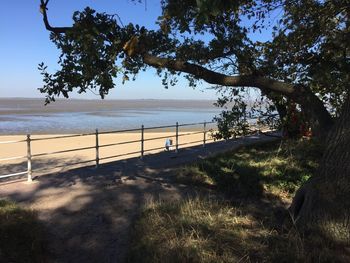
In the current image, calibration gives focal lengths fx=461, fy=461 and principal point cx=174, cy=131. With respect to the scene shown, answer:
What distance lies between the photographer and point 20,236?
5309 millimetres

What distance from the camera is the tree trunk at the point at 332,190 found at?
5.14 m

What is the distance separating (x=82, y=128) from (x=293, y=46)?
25.4 meters

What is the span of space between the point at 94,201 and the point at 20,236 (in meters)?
1.93

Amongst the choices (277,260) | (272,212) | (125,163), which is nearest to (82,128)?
(125,163)

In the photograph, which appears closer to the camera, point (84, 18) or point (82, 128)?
point (84, 18)

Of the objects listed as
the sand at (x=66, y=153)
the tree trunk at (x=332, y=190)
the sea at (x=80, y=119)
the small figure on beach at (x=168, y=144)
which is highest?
the tree trunk at (x=332, y=190)

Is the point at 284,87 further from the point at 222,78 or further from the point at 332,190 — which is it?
the point at 332,190

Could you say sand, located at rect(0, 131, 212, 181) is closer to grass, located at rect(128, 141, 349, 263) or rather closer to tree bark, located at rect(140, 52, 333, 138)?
grass, located at rect(128, 141, 349, 263)

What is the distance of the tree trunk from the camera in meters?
5.14

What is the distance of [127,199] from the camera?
24.0 feet

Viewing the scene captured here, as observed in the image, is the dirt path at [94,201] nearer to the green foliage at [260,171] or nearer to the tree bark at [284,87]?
the green foliage at [260,171]

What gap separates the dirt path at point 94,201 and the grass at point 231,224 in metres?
0.36

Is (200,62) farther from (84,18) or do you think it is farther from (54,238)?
(54,238)

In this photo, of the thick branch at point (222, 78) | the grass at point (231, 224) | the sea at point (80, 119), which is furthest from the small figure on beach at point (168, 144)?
the thick branch at point (222, 78)
